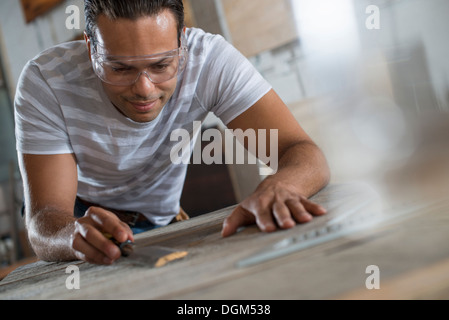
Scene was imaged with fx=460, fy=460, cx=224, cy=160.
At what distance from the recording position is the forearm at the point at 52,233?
1.10m

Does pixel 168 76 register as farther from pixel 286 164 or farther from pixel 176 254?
pixel 176 254

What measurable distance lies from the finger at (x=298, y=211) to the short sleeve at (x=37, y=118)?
30.1 inches

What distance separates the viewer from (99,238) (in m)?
0.95

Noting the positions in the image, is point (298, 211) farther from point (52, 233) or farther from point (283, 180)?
point (52, 233)

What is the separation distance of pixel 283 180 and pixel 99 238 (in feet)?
1.53

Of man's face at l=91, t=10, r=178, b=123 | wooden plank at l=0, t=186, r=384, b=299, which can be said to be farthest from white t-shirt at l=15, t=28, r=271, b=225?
wooden plank at l=0, t=186, r=384, b=299

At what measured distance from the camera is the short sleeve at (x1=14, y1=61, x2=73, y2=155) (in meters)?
1.34

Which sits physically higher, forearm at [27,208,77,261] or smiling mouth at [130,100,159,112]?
smiling mouth at [130,100,159,112]

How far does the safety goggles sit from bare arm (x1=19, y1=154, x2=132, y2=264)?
30 cm

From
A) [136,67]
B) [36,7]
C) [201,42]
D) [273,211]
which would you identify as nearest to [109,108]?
[136,67]

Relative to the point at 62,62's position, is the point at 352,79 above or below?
below

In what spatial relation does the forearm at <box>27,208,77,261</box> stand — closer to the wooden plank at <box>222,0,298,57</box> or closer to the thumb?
the thumb

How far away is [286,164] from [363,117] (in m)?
2.08

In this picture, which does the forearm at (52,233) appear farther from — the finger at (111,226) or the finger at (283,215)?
the finger at (283,215)
